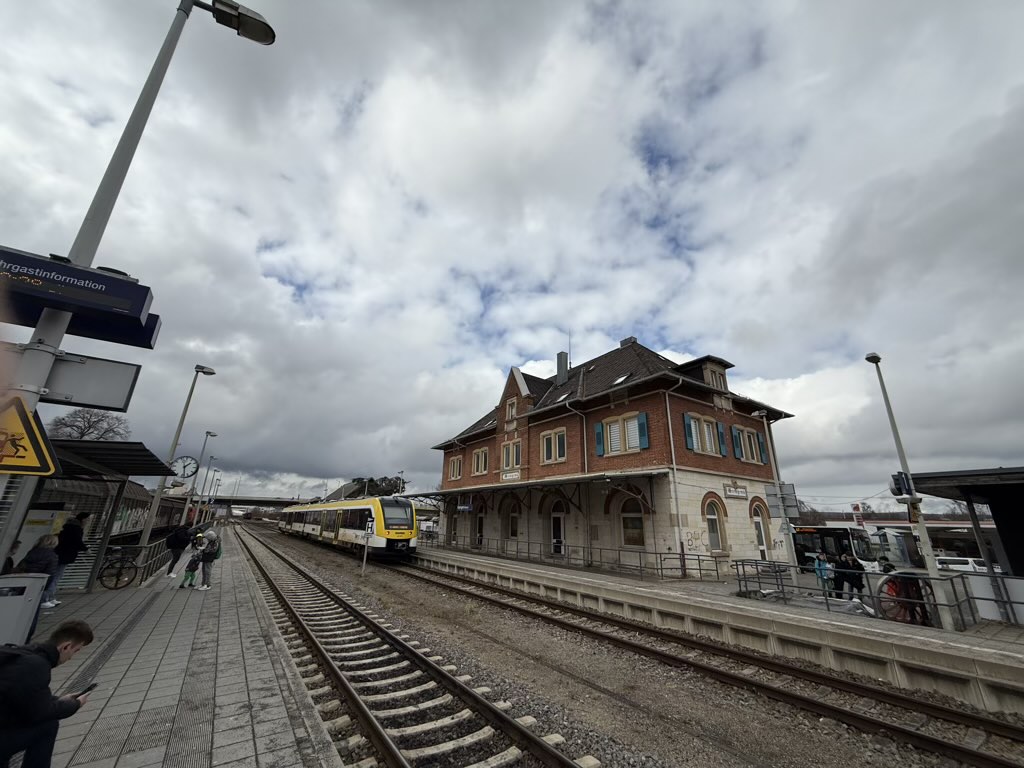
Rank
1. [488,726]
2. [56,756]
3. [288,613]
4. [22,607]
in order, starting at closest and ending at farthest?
[22,607] → [56,756] → [488,726] → [288,613]

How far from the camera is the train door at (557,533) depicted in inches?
907

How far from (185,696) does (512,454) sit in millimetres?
23110

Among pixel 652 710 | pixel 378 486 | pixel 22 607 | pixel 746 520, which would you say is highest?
pixel 378 486

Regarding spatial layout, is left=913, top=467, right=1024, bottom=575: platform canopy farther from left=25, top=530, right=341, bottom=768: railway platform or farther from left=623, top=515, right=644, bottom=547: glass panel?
left=25, top=530, right=341, bottom=768: railway platform

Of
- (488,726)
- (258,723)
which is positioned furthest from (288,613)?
(488,726)

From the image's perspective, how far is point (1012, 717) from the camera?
5805 millimetres

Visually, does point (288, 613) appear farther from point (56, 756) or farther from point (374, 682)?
point (56, 756)

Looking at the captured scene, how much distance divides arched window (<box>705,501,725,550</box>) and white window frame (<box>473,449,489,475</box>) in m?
15.5

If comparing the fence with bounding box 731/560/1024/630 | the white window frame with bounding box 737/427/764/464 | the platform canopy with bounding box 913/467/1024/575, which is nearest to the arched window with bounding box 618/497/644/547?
the white window frame with bounding box 737/427/764/464

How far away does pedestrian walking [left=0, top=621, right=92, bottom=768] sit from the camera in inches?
98.7

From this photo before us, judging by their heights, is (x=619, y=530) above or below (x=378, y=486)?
below

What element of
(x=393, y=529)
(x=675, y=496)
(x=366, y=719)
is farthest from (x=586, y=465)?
(x=366, y=719)

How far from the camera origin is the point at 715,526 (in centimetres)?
1952

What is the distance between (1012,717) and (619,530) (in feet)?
47.5
